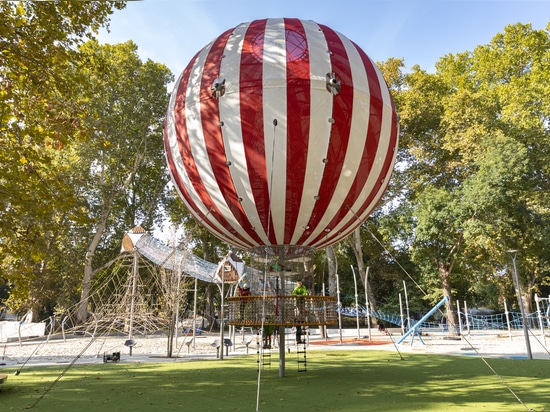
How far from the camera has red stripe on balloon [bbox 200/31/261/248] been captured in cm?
700

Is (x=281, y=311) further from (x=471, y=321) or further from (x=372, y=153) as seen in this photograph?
(x=471, y=321)

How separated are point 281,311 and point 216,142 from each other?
314cm

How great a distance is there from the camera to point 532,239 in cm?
2602

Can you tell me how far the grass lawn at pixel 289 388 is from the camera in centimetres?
626

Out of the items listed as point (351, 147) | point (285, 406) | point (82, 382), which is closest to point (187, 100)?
point (351, 147)

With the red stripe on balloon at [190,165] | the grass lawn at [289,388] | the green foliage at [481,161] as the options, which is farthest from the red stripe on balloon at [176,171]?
the green foliage at [481,161]

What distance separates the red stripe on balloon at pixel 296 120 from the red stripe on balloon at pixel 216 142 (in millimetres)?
913

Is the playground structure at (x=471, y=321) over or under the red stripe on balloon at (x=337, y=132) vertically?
under

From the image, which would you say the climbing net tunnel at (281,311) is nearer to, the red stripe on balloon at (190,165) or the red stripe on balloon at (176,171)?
the red stripe on balloon at (190,165)

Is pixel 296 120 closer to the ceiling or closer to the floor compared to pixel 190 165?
closer to the ceiling

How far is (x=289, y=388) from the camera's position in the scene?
7656mm

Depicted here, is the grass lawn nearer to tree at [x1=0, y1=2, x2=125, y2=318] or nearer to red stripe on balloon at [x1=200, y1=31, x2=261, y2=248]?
tree at [x1=0, y1=2, x2=125, y2=318]

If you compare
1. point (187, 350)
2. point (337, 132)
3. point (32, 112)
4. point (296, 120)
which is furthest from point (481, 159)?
point (32, 112)

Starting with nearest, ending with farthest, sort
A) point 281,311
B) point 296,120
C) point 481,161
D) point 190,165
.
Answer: point 296,120
point 281,311
point 190,165
point 481,161
